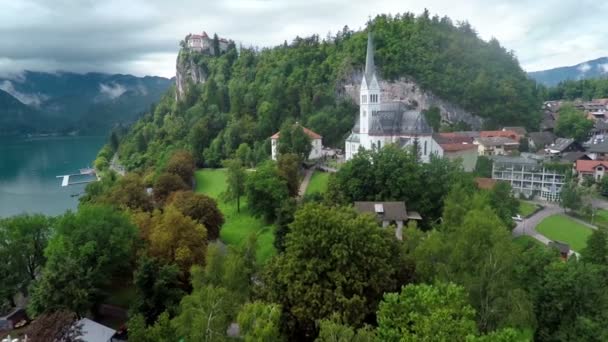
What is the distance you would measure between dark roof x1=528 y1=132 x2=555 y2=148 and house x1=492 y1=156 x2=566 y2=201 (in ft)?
43.7

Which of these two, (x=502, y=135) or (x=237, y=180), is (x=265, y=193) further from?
(x=502, y=135)

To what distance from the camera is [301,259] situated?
16.9m

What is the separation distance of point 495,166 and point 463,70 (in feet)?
75.8

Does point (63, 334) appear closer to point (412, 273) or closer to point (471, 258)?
point (412, 273)

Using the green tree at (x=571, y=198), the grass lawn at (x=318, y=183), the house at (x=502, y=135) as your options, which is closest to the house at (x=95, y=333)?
the grass lawn at (x=318, y=183)

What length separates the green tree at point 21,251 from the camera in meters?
22.3

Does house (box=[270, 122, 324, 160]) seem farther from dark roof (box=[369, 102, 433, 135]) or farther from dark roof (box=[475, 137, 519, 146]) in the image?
dark roof (box=[475, 137, 519, 146])

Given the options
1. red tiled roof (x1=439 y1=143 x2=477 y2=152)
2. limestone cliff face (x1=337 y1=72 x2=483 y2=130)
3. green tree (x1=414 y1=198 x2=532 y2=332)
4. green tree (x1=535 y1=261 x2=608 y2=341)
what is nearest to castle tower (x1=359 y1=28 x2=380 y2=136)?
red tiled roof (x1=439 y1=143 x2=477 y2=152)

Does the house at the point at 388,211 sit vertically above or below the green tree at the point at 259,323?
below

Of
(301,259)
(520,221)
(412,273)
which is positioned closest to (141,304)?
(301,259)

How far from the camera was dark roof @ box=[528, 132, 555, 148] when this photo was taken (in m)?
56.2

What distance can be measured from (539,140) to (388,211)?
37810 millimetres

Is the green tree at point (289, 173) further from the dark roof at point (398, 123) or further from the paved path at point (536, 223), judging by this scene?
the paved path at point (536, 223)

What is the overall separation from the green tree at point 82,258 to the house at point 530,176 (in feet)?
124
